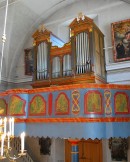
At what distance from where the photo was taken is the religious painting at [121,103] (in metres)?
7.46

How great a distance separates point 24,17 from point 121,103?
7321 mm

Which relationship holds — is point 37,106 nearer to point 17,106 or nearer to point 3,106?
point 17,106

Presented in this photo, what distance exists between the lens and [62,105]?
7.77 meters

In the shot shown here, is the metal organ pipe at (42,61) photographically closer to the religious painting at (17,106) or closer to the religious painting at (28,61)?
the religious painting at (17,106)

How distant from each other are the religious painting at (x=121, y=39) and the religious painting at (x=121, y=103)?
2815 mm

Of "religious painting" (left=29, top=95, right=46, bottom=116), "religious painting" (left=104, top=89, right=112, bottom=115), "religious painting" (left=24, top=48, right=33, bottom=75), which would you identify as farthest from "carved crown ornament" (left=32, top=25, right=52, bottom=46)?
"religious painting" (left=104, top=89, right=112, bottom=115)

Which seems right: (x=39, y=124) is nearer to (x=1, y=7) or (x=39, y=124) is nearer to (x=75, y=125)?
(x=75, y=125)

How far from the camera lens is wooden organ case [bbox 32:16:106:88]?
8781 millimetres

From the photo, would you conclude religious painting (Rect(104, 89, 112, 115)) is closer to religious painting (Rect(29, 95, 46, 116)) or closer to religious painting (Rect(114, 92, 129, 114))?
religious painting (Rect(114, 92, 129, 114))

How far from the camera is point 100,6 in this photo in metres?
11.1

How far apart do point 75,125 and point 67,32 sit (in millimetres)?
6339

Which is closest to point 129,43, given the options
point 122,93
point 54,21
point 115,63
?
point 115,63

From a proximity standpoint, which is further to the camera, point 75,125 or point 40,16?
point 40,16

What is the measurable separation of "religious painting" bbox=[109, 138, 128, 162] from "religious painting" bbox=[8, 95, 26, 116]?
13.5 feet
